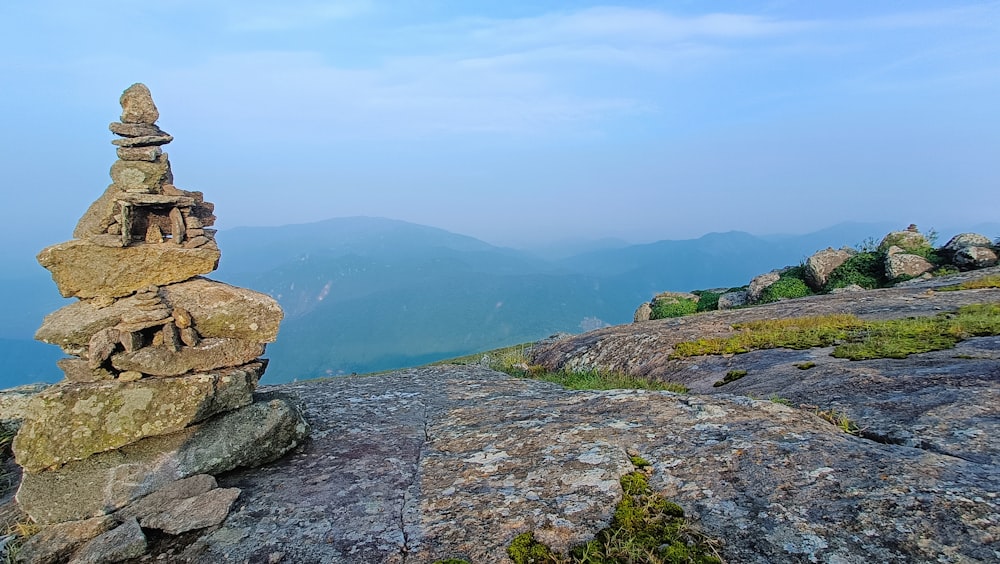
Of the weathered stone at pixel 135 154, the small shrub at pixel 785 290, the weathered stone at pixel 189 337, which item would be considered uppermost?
the weathered stone at pixel 135 154

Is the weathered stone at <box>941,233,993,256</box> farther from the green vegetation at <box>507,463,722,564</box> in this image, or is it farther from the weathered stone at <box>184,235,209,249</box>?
the weathered stone at <box>184,235,209,249</box>

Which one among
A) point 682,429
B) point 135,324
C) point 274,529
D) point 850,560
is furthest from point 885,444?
point 135,324

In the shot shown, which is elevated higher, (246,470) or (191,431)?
(191,431)

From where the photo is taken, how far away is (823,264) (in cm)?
3334

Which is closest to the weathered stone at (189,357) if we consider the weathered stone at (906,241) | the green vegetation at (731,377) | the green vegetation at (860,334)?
the green vegetation at (731,377)

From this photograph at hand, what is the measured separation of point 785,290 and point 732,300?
3.54 m

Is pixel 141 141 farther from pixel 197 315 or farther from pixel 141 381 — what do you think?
pixel 141 381

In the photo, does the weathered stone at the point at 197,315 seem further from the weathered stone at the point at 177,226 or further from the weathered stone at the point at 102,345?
the weathered stone at the point at 177,226

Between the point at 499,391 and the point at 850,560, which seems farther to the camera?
the point at 499,391

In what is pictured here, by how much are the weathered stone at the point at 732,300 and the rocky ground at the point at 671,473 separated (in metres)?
25.0

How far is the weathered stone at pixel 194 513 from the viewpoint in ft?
18.6

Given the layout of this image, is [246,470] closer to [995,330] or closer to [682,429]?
[682,429]

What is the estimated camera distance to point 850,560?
401 cm

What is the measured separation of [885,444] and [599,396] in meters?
4.74
